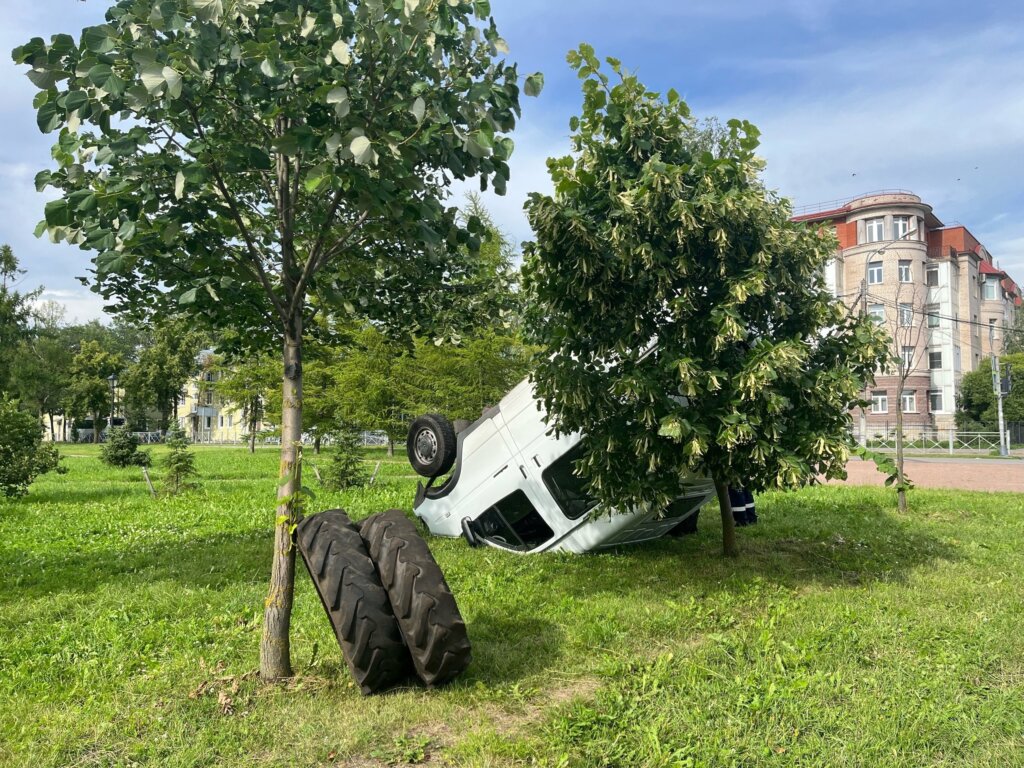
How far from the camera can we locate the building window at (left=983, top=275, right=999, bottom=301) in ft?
193

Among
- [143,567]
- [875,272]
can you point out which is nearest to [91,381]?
[143,567]

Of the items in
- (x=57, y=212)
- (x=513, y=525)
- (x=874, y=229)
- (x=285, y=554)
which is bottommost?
(x=513, y=525)

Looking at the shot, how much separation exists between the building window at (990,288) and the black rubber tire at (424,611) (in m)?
68.3

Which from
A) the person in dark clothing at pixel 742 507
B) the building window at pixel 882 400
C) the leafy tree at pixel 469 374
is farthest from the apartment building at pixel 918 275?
the person in dark clothing at pixel 742 507

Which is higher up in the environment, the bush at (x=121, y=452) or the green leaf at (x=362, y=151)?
the green leaf at (x=362, y=151)

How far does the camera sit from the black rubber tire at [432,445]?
9.27 metres

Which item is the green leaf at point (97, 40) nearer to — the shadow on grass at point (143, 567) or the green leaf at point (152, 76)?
the green leaf at point (152, 76)

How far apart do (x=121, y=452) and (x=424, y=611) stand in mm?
24549

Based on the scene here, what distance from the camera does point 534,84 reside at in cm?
390

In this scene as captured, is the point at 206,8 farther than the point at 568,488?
No

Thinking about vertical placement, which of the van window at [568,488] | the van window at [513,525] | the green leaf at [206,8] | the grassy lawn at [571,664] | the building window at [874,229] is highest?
the building window at [874,229]

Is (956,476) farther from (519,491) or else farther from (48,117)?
(48,117)

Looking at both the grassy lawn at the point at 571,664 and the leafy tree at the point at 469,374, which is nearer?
the grassy lawn at the point at 571,664

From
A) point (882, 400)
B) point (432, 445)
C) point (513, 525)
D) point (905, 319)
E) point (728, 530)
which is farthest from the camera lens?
point (882, 400)
